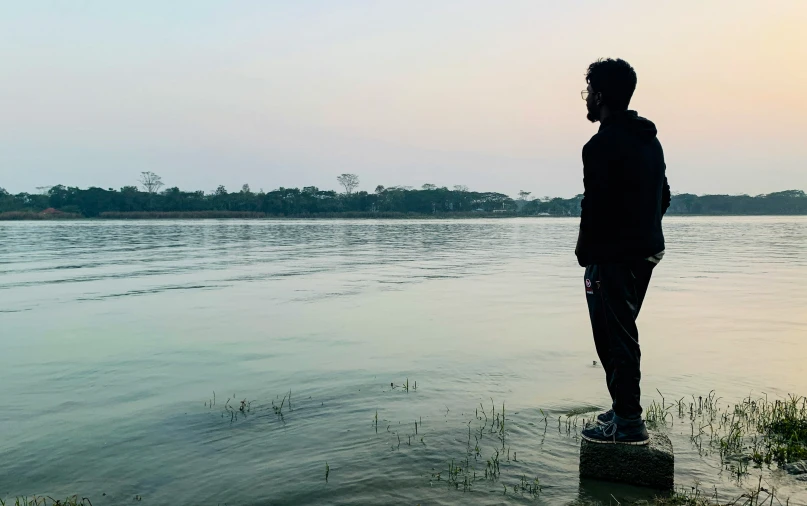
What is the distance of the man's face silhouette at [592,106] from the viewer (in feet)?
15.5

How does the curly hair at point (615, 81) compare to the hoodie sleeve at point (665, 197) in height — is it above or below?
above

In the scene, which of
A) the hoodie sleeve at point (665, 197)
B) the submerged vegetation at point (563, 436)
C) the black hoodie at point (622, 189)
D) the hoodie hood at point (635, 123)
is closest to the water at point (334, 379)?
the submerged vegetation at point (563, 436)

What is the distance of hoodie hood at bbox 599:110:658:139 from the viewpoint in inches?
177

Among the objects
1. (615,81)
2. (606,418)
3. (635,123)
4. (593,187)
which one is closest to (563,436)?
(606,418)

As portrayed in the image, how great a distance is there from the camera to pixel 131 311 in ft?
49.2

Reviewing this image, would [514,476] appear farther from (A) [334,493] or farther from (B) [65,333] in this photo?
(B) [65,333]

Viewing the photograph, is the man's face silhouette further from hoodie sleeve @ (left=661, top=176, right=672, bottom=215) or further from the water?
the water

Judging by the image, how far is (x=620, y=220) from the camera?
14.8ft

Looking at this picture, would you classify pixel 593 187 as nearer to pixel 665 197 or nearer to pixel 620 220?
pixel 620 220

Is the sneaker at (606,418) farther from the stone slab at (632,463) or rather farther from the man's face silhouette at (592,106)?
the man's face silhouette at (592,106)

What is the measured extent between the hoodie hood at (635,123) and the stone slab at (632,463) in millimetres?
2338

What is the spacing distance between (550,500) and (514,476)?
46 centimetres

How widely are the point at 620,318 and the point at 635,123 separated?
55.9 inches

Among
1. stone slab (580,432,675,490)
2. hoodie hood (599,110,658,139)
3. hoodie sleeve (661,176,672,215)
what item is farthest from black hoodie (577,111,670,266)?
stone slab (580,432,675,490)
